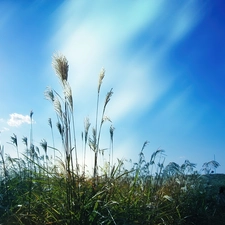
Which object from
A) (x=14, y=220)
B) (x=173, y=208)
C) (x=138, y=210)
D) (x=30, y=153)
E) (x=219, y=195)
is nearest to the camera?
(x=14, y=220)

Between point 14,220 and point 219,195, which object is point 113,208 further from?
point 219,195

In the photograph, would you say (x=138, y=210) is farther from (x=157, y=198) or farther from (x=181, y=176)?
(x=181, y=176)

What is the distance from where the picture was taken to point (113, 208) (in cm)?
324

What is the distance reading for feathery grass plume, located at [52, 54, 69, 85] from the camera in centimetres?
308

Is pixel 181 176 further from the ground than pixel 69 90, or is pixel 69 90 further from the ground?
pixel 69 90

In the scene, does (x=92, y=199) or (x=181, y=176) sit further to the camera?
(x=181, y=176)

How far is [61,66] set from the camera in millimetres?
3078

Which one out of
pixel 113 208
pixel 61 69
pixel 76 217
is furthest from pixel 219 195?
pixel 61 69

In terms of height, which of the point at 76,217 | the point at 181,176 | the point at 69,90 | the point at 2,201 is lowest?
the point at 76,217

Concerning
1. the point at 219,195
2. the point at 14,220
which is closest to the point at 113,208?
the point at 14,220

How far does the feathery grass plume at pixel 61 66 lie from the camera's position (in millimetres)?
3078

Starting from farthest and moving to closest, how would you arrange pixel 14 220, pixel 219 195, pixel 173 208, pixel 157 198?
1. pixel 219 195
2. pixel 173 208
3. pixel 157 198
4. pixel 14 220

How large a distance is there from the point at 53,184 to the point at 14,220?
1.70ft

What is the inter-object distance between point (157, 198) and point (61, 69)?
70.8 inches
